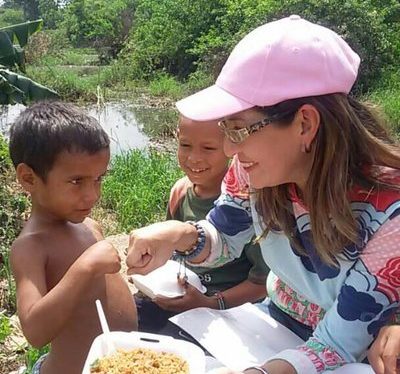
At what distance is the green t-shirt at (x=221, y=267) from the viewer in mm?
1948

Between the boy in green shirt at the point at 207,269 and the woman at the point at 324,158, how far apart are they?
1.35ft

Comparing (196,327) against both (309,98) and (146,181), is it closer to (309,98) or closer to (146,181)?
(309,98)

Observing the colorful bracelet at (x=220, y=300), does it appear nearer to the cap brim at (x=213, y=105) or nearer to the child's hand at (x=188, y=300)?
the child's hand at (x=188, y=300)

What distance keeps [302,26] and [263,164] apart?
1.04 feet

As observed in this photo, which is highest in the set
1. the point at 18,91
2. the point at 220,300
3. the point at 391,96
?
the point at 18,91

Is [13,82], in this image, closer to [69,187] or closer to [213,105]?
[69,187]

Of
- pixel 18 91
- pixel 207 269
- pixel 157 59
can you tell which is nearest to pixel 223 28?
pixel 157 59

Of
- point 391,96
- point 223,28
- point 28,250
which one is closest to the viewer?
point 28,250

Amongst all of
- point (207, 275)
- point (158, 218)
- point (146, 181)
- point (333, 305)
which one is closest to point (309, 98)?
point (333, 305)

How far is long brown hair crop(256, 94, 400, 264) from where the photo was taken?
1368mm

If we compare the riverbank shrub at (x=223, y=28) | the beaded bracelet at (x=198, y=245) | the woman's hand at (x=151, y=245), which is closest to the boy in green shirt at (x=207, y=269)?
the beaded bracelet at (x=198, y=245)

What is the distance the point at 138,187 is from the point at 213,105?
3212mm

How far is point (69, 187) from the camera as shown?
154 centimetres

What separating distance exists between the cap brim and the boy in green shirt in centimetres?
50
